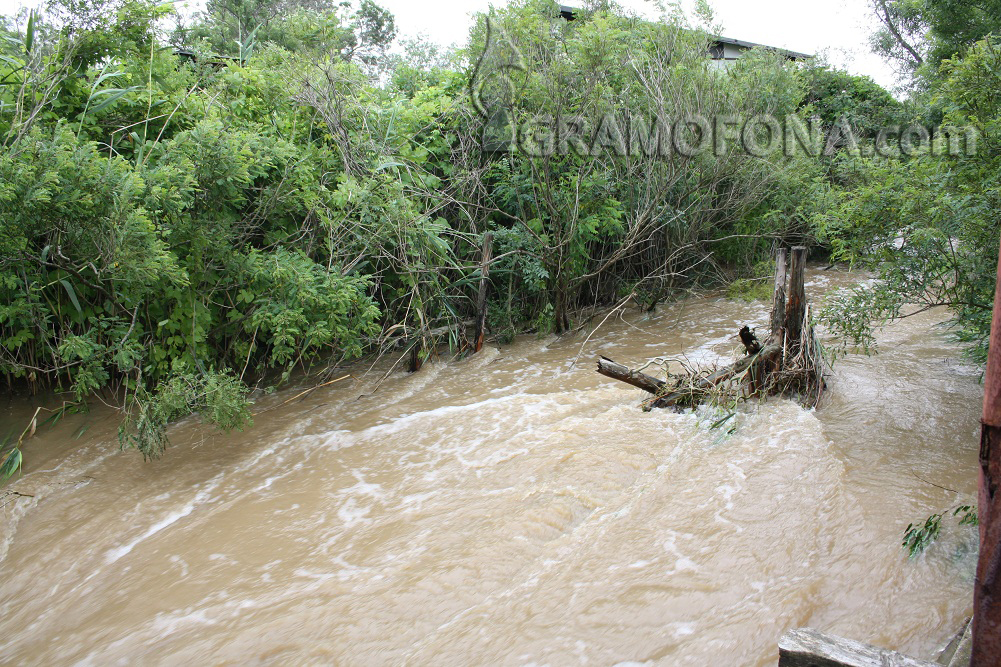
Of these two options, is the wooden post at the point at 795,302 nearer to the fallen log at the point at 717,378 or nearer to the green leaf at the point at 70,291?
the fallen log at the point at 717,378

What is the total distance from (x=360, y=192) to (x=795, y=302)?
376cm

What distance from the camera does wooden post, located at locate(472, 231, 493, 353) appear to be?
7199mm

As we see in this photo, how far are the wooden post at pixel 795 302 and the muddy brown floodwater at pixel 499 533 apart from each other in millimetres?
568

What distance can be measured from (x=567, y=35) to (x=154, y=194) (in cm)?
513

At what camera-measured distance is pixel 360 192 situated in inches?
221

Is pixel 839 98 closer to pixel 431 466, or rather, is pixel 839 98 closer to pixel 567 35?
pixel 567 35

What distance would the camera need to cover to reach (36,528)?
12.8 ft

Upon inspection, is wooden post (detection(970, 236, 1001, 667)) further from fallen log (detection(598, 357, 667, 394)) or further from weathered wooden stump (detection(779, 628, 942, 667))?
fallen log (detection(598, 357, 667, 394))

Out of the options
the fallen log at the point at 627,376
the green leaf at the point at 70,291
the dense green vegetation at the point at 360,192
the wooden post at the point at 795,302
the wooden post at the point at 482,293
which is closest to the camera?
the dense green vegetation at the point at 360,192

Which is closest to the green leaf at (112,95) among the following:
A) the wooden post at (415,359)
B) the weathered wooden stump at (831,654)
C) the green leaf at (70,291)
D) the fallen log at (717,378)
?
the green leaf at (70,291)

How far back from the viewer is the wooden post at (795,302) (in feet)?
16.1

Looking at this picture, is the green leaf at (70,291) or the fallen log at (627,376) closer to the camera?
the green leaf at (70,291)

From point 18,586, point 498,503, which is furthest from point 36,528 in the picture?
point 498,503

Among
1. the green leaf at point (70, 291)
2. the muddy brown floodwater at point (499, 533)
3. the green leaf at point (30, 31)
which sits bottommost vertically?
the muddy brown floodwater at point (499, 533)
